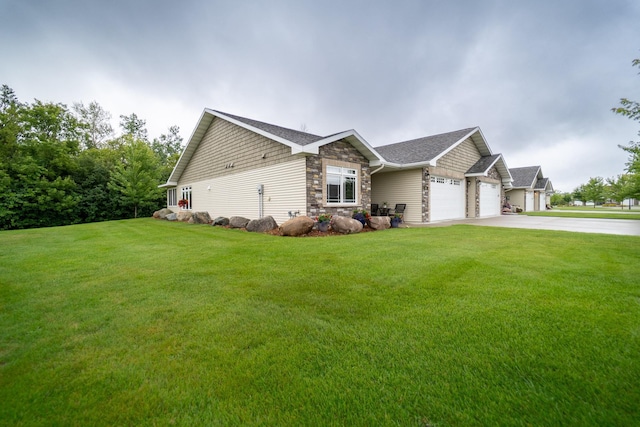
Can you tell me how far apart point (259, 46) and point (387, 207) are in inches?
423

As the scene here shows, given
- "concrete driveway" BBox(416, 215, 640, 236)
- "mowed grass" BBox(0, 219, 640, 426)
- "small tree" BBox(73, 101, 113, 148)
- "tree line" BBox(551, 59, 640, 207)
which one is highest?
"small tree" BBox(73, 101, 113, 148)

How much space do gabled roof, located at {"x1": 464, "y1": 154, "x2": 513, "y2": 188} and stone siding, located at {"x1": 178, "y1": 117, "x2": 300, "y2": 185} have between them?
39.6 feet

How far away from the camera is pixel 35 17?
35.2 ft

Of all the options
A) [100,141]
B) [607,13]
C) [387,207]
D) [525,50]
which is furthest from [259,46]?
[100,141]

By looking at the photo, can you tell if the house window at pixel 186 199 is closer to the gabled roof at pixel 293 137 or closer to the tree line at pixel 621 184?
the gabled roof at pixel 293 137

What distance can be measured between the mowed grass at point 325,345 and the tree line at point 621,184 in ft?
20.1

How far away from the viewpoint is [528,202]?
1048 inches

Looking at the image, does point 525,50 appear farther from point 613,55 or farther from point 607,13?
point 613,55

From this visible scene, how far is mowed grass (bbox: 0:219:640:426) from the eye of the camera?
1.52 meters

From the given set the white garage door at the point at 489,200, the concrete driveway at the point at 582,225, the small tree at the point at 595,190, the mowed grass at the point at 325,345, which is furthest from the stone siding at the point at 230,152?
the small tree at the point at 595,190

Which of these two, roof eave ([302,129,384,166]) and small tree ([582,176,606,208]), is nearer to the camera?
roof eave ([302,129,384,166])

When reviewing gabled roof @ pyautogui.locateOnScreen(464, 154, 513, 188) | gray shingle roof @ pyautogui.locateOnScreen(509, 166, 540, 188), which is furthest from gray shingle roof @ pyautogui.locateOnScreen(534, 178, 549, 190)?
gabled roof @ pyautogui.locateOnScreen(464, 154, 513, 188)

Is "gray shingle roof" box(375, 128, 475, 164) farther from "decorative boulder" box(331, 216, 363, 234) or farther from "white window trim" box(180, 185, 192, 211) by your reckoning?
"white window trim" box(180, 185, 192, 211)

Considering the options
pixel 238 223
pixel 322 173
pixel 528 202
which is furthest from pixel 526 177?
pixel 238 223
